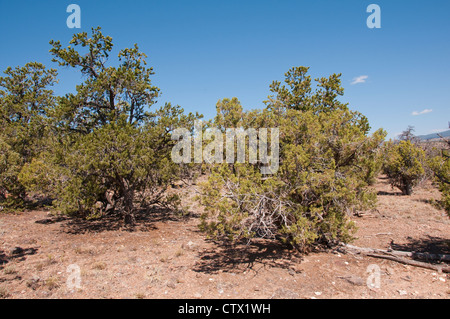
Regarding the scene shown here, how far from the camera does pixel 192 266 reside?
729cm

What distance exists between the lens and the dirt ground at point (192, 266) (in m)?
5.70

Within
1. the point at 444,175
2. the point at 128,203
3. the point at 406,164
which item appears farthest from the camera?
the point at 406,164

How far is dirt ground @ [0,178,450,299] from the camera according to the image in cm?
570

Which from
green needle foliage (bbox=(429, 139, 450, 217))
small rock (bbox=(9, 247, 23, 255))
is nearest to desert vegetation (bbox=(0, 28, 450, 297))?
green needle foliage (bbox=(429, 139, 450, 217))

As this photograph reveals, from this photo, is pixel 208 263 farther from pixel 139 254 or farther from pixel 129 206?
pixel 129 206

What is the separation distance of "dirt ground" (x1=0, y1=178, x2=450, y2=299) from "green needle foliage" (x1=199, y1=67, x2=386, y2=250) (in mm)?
876

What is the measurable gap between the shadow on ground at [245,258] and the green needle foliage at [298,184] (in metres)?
0.58

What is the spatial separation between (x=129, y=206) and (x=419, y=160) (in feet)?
62.3

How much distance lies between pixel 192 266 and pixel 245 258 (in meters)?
1.63

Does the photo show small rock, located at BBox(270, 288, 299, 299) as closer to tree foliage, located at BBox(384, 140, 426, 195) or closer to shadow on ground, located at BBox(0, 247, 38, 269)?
shadow on ground, located at BBox(0, 247, 38, 269)
